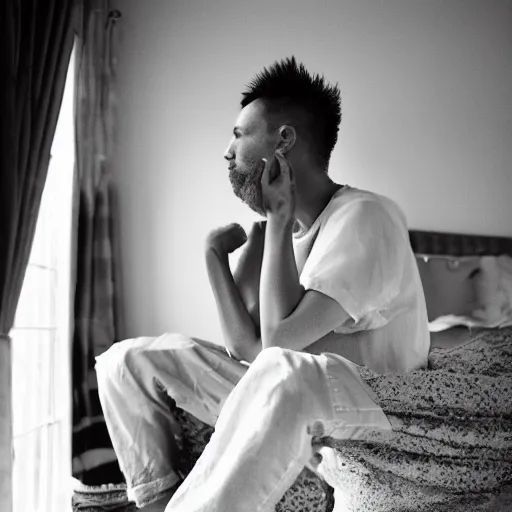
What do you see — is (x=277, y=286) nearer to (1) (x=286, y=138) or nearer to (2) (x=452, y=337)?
(1) (x=286, y=138)

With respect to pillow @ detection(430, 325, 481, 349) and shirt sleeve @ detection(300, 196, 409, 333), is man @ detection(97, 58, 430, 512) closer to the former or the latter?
shirt sleeve @ detection(300, 196, 409, 333)

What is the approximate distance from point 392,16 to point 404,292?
1.79 m

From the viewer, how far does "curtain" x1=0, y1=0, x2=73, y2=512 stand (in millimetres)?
1449

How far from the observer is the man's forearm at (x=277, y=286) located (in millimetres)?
1271

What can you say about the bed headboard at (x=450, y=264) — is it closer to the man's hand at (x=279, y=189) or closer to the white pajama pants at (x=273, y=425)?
the man's hand at (x=279, y=189)

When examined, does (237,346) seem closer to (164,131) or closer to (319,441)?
(319,441)

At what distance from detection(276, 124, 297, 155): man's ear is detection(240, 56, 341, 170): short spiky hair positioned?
0.18ft

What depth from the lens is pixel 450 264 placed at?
8.69ft

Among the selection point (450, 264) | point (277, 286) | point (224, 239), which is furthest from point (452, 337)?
point (277, 286)

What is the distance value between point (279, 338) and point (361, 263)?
0.66 feet

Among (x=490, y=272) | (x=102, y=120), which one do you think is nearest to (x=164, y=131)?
(x=102, y=120)

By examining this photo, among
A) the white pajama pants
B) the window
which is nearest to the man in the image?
the white pajama pants

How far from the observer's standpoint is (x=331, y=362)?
106 cm

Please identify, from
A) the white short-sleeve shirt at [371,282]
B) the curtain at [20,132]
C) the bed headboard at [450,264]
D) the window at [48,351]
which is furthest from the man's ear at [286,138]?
the bed headboard at [450,264]
